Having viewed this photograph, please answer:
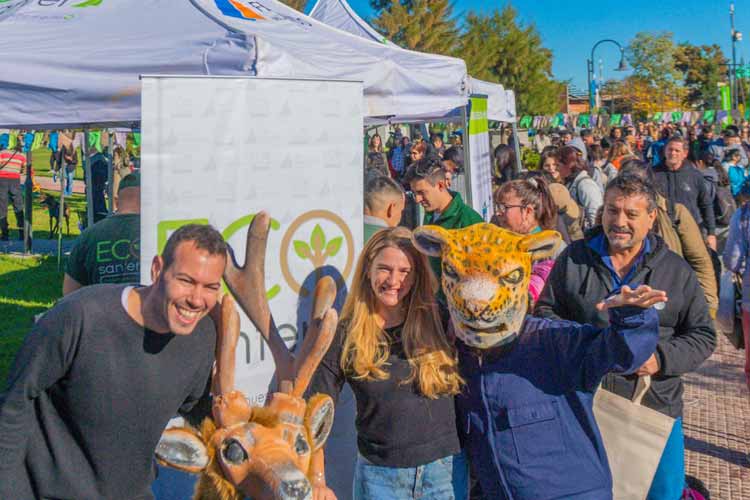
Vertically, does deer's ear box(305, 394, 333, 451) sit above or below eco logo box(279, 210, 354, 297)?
below

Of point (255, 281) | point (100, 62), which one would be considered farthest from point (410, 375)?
point (100, 62)

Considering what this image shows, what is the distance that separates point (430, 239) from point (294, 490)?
3.03ft

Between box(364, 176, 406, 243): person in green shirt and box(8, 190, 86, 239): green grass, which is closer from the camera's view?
box(364, 176, 406, 243): person in green shirt

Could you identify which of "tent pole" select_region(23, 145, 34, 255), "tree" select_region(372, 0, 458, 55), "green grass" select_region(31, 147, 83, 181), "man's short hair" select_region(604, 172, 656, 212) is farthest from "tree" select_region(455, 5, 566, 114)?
"man's short hair" select_region(604, 172, 656, 212)

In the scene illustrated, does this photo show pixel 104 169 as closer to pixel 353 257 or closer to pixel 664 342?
pixel 353 257

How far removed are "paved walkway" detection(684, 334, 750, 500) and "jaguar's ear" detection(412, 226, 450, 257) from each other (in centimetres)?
313

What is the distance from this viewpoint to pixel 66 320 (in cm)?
230

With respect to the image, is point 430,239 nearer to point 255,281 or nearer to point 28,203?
point 255,281

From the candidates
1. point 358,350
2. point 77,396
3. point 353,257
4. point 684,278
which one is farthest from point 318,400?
point 684,278

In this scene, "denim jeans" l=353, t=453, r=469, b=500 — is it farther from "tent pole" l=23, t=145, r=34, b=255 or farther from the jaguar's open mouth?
"tent pole" l=23, t=145, r=34, b=255

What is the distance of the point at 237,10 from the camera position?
15.3 feet

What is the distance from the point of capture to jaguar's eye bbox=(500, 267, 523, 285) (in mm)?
2432

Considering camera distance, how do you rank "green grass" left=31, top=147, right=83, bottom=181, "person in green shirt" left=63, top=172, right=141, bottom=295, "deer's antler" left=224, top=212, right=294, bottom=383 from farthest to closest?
"green grass" left=31, top=147, right=83, bottom=181
"person in green shirt" left=63, top=172, right=141, bottom=295
"deer's antler" left=224, top=212, right=294, bottom=383

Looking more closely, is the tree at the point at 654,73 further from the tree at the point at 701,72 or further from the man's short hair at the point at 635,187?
the man's short hair at the point at 635,187
